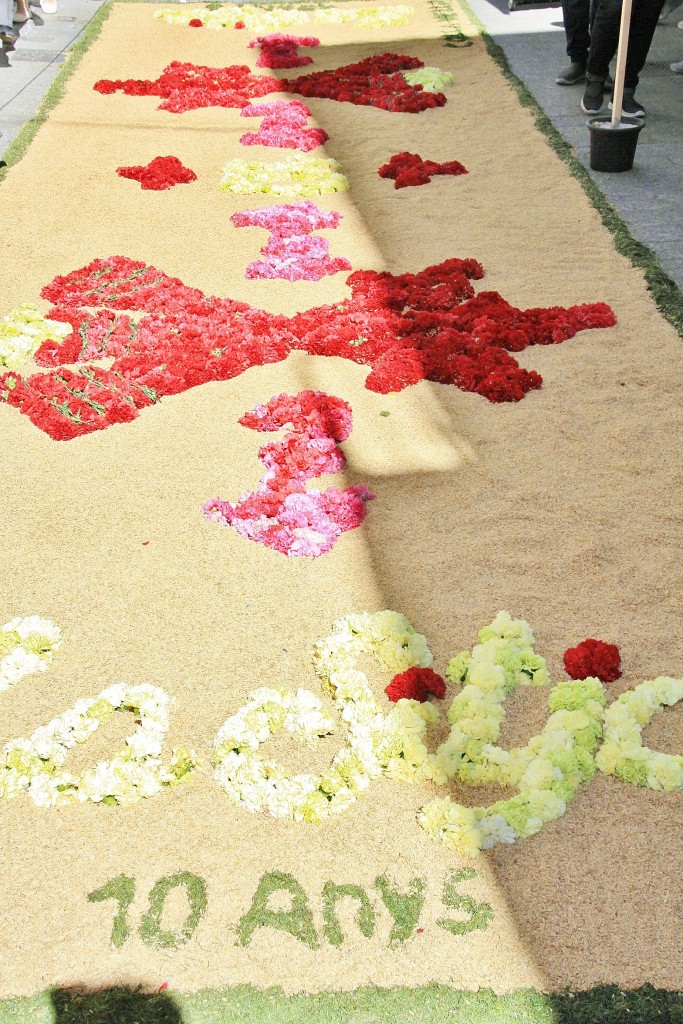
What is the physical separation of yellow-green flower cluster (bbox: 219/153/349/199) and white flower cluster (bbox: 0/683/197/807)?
5.10 metres

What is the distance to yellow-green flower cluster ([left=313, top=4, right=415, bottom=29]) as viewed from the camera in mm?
12117

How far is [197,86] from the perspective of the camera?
401 inches

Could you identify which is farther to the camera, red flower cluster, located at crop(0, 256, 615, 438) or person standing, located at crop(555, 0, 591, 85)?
person standing, located at crop(555, 0, 591, 85)

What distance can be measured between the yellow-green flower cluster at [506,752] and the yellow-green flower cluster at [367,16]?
10532 mm

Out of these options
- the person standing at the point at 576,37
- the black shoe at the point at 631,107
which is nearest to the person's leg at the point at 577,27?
the person standing at the point at 576,37

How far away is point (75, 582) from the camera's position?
4020mm

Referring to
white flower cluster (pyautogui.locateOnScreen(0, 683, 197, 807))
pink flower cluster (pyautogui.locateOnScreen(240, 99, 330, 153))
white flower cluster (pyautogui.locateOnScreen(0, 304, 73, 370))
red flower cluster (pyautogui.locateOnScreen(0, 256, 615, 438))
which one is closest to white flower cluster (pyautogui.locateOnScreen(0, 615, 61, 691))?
white flower cluster (pyautogui.locateOnScreen(0, 683, 197, 807))

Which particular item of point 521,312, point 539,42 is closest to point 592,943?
point 521,312

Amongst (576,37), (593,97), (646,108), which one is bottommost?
(646,108)

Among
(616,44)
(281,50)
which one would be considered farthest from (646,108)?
(281,50)

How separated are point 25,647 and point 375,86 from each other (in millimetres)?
7974

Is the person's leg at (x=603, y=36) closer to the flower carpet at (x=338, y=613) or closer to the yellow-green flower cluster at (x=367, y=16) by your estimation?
the flower carpet at (x=338, y=613)

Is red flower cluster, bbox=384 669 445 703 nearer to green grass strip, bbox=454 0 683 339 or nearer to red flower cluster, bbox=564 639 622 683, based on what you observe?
red flower cluster, bbox=564 639 622 683

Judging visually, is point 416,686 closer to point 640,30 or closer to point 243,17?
point 640,30
